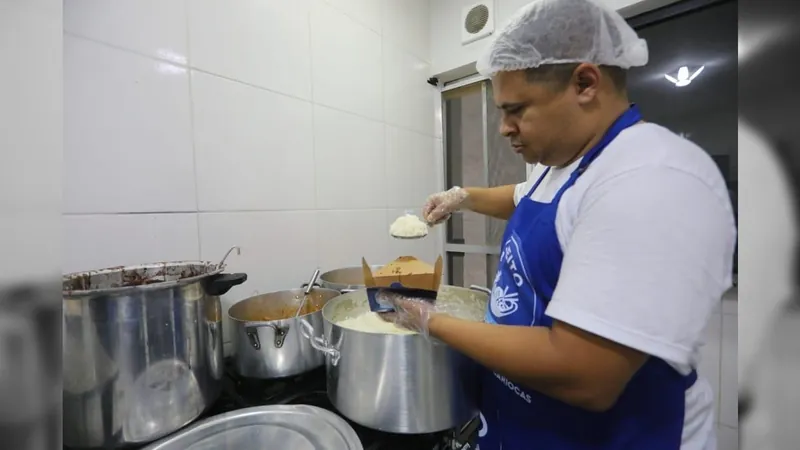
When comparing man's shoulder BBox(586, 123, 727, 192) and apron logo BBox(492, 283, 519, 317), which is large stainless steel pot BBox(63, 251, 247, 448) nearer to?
apron logo BBox(492, 283, 519, 317)

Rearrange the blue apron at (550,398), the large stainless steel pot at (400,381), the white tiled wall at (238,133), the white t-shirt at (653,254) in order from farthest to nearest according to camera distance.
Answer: the white tiled wall at (238,133), the large stainless steel pot at (400,381), the blue apron at (550,398), the white t-shirt at (653,254)

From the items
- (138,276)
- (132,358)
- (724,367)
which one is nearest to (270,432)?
(132,358)

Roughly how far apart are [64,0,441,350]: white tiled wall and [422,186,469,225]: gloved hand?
0.41 meters

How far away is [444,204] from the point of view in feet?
2.76

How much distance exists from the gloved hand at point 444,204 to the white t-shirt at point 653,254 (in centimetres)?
44

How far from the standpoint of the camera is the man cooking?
1.18ft

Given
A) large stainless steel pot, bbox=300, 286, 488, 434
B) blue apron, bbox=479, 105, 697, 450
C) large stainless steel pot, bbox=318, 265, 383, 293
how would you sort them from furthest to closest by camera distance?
large stainless steel pot, bbox=318, 265, 383, 293
large stainless steel pot, bbox=300, 286, 488, 434
blue apron, bbox=479, 105, 697, 450

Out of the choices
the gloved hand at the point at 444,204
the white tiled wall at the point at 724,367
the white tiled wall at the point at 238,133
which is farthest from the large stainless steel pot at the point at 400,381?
the white tiled wall at the point at 724,367

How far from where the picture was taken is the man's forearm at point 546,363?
1.24ft

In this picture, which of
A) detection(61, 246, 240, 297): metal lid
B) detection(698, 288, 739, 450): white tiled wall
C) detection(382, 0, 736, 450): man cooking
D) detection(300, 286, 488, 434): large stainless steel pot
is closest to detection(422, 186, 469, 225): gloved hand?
detection(382, 0, 736, 450): man cooking

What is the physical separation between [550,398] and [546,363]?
0.47 feet

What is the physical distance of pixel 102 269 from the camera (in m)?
0.63

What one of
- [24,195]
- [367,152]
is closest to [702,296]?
[24,195]

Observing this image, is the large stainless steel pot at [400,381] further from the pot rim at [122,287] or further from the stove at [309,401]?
the pot rim at [122,287]
